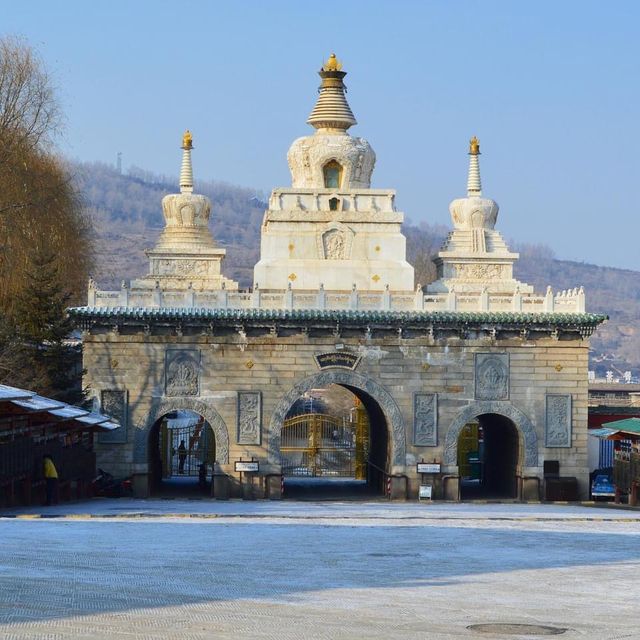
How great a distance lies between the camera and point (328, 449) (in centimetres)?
5759

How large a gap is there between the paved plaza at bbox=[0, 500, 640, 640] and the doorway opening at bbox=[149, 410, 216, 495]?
19.2 metres

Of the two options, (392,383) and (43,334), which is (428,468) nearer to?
(392,383)

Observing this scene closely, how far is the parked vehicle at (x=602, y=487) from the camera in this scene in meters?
47.0

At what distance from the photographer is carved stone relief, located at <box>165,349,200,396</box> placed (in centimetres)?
4584

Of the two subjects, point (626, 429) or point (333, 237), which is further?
point (333, 237)

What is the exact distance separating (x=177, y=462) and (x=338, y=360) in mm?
19519

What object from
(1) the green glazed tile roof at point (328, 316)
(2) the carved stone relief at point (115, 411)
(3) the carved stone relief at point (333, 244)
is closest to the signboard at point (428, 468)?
(1) the green glazed tile roof at point (328, 316)

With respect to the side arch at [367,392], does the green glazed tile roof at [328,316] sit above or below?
above

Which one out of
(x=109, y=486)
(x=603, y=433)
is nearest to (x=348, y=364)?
(x=603, y=433)

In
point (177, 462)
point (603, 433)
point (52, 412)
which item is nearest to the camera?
point (52, 412)

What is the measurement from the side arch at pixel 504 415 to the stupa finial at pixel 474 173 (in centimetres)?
954

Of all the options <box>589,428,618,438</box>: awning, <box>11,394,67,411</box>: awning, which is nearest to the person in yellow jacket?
<box>11,394,67,411</box>: awning

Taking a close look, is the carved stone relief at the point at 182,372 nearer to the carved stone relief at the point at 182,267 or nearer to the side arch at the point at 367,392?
the side arch at the point at 367,392

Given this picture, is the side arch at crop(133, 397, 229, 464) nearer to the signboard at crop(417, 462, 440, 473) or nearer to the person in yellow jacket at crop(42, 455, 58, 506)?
the signboard at crop(417, 462, 440, 473)
